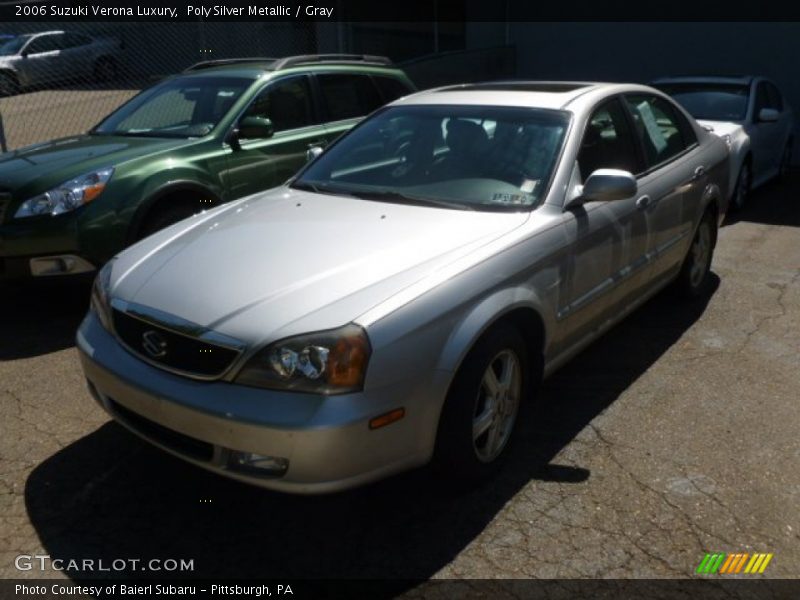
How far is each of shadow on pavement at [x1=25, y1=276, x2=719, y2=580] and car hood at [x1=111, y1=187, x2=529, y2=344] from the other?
2.72 ft

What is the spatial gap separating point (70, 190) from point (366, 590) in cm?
352

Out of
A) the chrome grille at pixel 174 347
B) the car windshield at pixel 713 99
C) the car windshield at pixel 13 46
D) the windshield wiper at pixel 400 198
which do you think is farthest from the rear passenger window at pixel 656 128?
the car windshield at pixel 13 46

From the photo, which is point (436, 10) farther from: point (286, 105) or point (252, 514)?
point (252, 514)

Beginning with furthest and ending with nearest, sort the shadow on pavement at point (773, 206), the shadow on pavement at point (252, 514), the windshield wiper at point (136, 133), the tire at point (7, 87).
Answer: the tire at point (7, 87) → the shadow on pavement at point (773, 206) → the windshield wiper at point (136, 133) → the shadow on pavement at point (252, 514)

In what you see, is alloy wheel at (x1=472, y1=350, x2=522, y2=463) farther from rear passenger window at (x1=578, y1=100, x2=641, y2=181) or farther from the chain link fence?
the chain link fence

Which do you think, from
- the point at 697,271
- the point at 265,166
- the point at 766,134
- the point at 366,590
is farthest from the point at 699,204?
the point at 766,134

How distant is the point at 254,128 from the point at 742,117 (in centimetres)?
578

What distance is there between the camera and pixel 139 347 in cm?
306

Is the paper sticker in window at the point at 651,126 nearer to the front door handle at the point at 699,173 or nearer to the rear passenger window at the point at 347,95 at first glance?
the front door handle at the point at 699,173

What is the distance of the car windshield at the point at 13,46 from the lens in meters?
19.0

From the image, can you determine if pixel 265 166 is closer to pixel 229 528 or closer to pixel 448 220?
pixel 448 220

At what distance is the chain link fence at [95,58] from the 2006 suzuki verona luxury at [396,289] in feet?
33.8

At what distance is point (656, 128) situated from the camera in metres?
4.90

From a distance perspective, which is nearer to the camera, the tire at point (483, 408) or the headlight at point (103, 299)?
the tire at point (483, 408)
